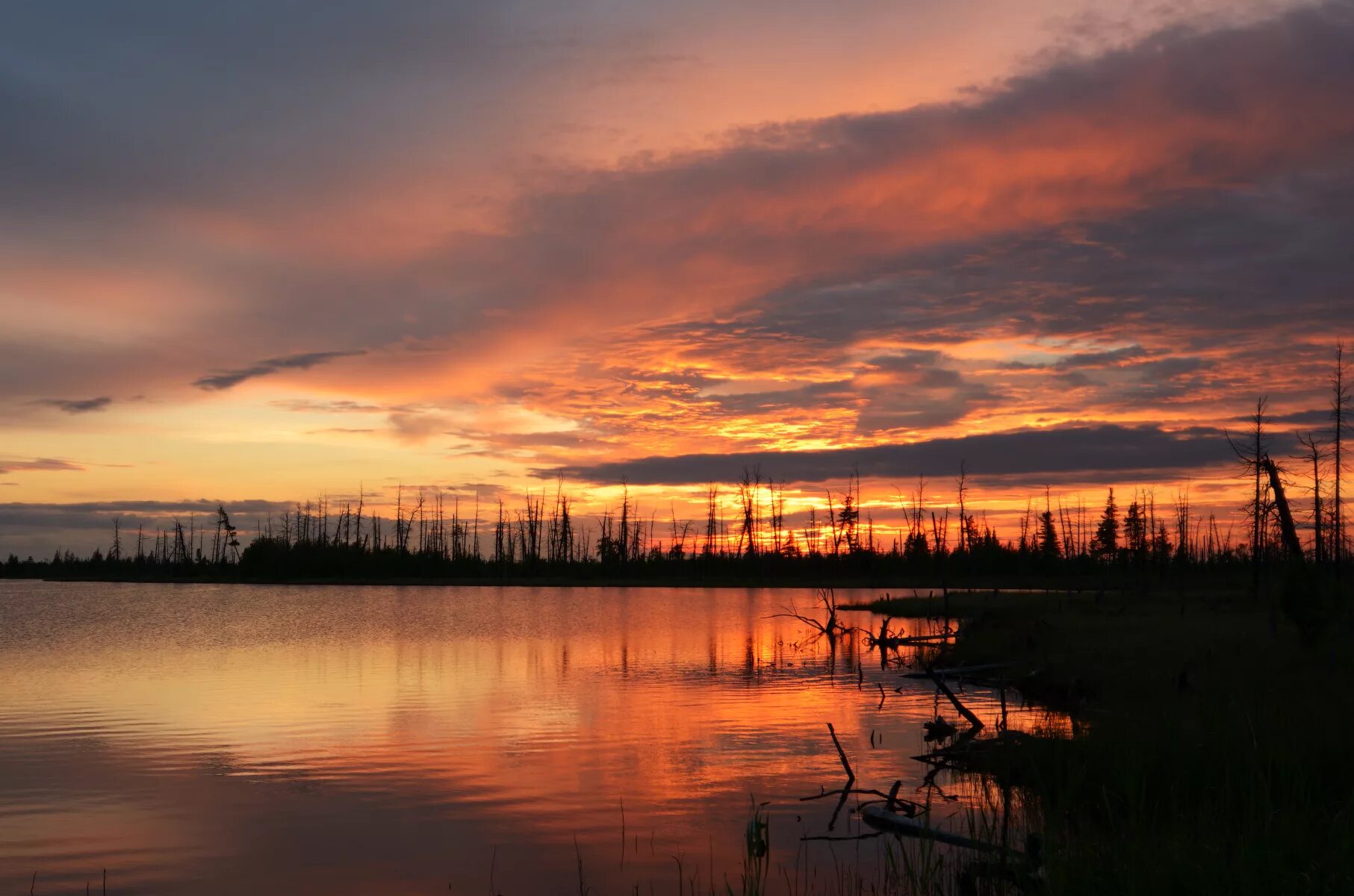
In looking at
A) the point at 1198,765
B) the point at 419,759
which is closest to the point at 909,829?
the point at 1198,765

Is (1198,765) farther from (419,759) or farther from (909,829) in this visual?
(419,759)

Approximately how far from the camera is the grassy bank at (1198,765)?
34.3 feet

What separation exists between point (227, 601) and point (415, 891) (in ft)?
301

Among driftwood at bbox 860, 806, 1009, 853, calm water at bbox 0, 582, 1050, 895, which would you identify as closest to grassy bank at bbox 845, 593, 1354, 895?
driftwood at bbox 860, 806, 1009, 853

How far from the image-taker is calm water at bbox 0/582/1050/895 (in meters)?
15.7

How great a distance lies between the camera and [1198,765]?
52.7 ft

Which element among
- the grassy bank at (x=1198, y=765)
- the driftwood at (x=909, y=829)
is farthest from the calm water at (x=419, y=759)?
the grassy bank at (x=1198, y=765)

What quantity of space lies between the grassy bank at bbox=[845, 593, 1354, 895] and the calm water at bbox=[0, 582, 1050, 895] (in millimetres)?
2878

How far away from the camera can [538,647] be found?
52406 millimetres

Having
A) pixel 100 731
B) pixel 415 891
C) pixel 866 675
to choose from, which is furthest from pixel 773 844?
pixel 866 675

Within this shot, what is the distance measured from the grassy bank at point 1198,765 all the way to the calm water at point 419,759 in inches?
113

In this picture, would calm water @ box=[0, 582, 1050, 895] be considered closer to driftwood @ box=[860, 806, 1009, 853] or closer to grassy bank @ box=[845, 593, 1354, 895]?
driftwood @ box=[860, 806, 1009, 853]

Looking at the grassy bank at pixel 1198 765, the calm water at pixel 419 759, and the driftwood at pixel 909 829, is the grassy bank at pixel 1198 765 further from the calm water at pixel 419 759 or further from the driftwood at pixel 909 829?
the calm water at pixel 419 759

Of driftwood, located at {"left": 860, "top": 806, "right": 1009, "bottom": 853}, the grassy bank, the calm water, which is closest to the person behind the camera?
the grassy bank
